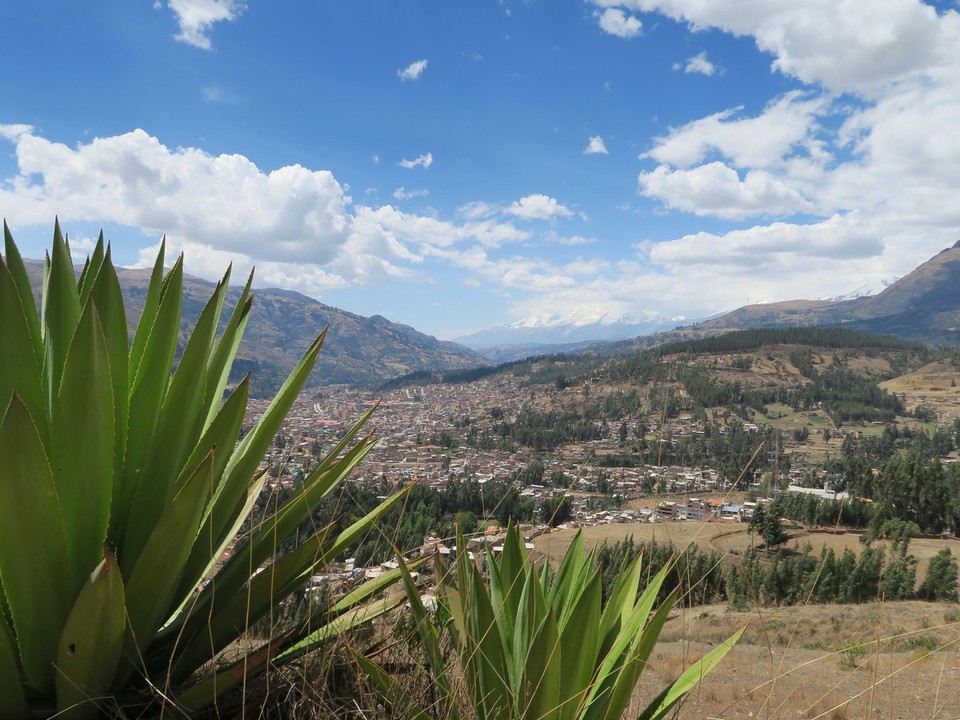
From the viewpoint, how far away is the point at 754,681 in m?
5.07

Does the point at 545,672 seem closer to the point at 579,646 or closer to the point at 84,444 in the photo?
the point at 579,646

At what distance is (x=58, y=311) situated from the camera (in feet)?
4.47

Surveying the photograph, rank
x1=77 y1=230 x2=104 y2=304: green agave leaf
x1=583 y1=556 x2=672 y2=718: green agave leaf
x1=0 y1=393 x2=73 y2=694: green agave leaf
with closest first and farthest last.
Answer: x1=0 y1=393 x2=73 y2=694: green agave leaf → x1=583 y1=556 x2=672 y2=718: green agave leaf → x1=77 y1=230 x2=104 y2=304: green agave leaf

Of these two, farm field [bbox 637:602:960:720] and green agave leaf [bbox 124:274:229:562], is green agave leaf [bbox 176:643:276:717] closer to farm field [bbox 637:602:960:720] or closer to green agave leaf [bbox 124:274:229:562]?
green agave leaf [bbox 124:274:229:562]

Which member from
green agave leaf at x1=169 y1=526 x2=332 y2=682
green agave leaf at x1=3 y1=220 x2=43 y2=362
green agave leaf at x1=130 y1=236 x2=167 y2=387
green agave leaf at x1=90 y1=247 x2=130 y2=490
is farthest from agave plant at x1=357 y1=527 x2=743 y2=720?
green agave leaf at x1=3 y1=220 x2=43 y2=362

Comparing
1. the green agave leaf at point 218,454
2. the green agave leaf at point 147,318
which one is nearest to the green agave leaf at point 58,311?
the green agave leaf at point 147,318

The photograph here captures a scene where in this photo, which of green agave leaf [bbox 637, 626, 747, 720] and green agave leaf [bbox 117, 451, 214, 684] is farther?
green agave leaf [bbox 637, 626, 747, 720]

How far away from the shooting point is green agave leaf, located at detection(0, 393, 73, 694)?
0.94 metres

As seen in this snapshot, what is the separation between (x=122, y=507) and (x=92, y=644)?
1.10 ft

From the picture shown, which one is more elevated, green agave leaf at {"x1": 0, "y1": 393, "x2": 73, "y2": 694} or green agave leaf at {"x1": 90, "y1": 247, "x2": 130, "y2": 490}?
green agave leaf at {"x1": 90, "y1": 247, "x2": 130, "y2": 490}

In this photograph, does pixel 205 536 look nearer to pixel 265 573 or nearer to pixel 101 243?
pixel 265 573

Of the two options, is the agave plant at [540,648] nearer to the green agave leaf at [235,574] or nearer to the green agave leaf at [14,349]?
the green agave leaf at [235,574]

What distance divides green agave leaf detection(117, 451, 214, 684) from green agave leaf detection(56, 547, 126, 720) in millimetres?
44

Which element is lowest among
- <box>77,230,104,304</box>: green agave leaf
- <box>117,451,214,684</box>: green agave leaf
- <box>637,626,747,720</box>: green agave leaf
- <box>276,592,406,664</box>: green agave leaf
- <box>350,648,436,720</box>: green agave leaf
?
<box>637,626,747,720</box>: green agave leaf
